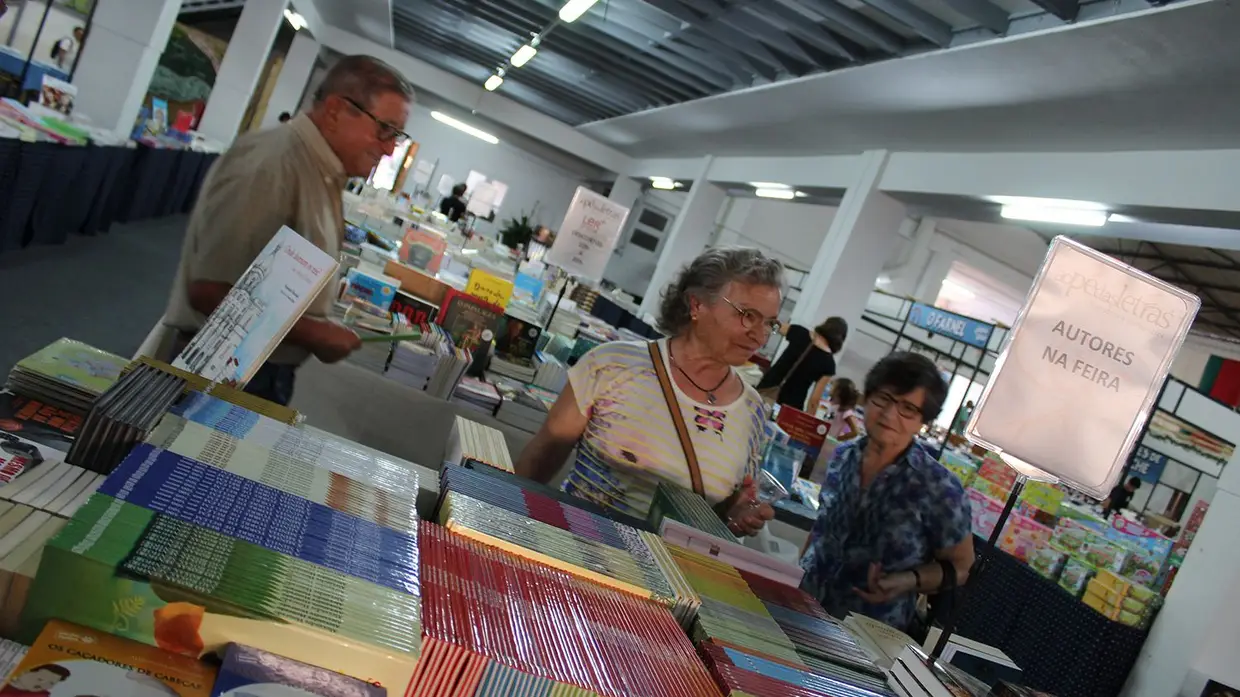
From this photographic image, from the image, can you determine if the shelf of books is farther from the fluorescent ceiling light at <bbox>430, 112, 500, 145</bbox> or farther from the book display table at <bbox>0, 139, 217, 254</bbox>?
the fluorescent ceiling light at <bbox>430, 112, 500, 145</bbox>

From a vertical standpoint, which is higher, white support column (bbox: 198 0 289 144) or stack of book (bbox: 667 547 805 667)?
white support column (bbox: 198 0 289 144)

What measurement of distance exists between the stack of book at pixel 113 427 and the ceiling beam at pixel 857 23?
5391 millimetres

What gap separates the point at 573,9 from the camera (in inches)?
324

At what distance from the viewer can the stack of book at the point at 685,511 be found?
189cm

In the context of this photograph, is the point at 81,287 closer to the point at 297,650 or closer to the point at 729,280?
the point at 729,280

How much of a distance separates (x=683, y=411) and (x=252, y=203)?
1.29m

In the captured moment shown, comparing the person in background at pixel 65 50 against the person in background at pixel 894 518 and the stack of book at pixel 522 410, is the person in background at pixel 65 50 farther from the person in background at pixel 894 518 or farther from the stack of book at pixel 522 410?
the person in background at pixel 894 518

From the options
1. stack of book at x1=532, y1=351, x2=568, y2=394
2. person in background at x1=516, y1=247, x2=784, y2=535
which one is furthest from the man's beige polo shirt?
stack of book at x1=532, y1=351, x2=568, y2=394

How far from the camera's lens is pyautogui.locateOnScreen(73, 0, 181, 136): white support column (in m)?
8.59

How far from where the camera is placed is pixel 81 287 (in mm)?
6262

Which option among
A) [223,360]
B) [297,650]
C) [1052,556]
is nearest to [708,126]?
[1052,556]

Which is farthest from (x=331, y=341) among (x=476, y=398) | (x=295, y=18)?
(x=295, y=18)

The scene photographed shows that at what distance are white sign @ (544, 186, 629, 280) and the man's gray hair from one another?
4.38 metres

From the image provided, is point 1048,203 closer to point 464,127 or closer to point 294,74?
point 294,74
